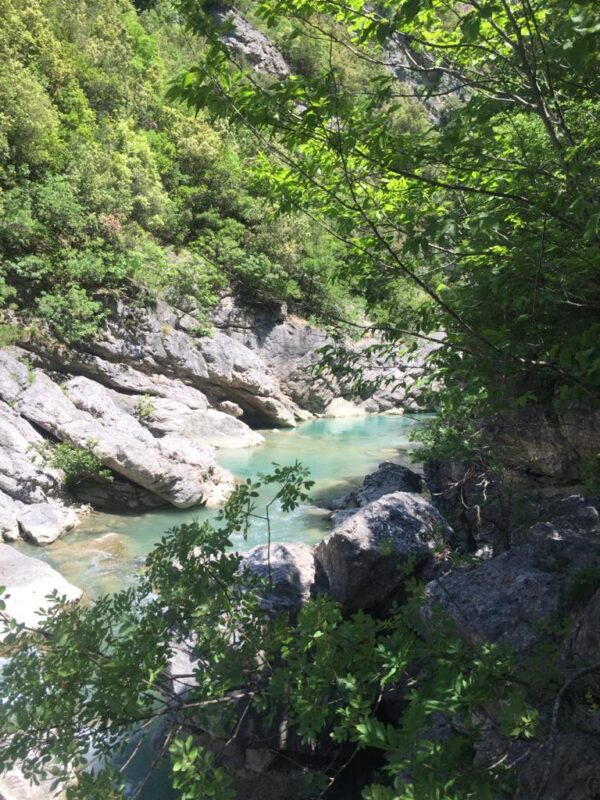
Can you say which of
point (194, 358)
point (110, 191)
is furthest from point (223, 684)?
point (110, 191)

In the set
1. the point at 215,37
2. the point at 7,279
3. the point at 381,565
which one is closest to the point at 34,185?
the point at 7,279

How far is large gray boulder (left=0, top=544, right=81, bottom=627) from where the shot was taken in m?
6.47

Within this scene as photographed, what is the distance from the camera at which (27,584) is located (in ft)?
22.6

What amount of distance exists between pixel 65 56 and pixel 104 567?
18625 mm

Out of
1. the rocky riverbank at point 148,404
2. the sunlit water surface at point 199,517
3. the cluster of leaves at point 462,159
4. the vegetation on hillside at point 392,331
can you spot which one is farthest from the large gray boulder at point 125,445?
the cluster of leaves at point 462,159

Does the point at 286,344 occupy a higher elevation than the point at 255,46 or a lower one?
lower

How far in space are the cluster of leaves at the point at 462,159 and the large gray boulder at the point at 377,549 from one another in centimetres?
268

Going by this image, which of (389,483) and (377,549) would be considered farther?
(389,483)

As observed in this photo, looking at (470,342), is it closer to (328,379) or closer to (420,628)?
(420,628)

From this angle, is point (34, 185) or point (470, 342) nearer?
point (470, 342)

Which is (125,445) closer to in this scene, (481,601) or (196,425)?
(196,425)

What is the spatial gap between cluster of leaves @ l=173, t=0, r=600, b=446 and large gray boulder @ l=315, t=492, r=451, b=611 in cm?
268

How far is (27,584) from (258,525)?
434 cm

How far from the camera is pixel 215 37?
1.93 m
